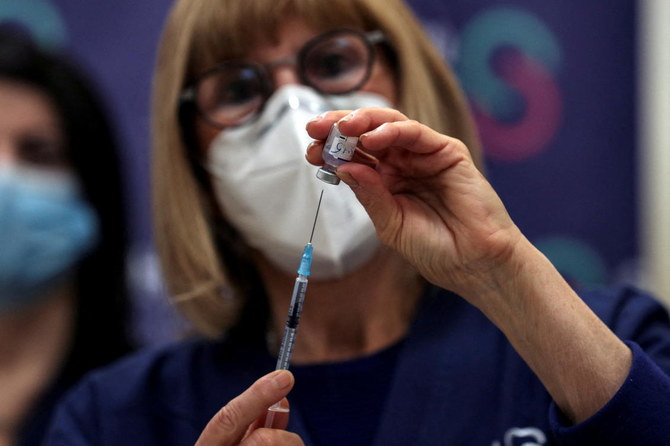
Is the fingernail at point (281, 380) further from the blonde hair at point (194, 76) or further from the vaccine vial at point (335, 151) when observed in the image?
the blonde hair at point (194, 76)

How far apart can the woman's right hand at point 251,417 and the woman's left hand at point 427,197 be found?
8.3 inches

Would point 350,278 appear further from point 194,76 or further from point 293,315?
point 194,76

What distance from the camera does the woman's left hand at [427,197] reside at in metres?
0.80

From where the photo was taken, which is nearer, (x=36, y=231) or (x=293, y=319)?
(x=293, y=319)

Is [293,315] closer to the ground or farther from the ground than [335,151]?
closer to the ground

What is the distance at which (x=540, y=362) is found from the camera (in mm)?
851

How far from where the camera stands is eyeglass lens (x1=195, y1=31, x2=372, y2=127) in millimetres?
1112

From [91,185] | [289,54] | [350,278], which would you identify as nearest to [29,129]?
[91,185]

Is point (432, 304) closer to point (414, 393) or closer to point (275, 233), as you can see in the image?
point (414, 393)

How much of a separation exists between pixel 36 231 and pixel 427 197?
3.14 ft

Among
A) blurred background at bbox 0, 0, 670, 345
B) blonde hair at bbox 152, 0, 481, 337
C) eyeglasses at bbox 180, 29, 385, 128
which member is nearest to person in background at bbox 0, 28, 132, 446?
blurred background at bbox 0, 0, 670, 345

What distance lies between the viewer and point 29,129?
160cm

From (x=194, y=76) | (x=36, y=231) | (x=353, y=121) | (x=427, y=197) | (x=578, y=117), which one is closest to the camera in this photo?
(x=353, y=121)

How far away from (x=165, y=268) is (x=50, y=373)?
0.53 metres
